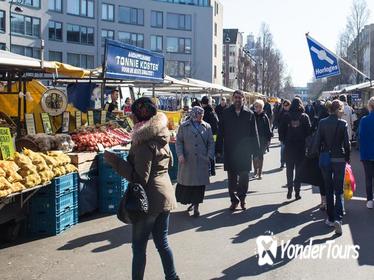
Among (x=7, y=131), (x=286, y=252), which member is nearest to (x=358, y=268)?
(x=286, y=252)

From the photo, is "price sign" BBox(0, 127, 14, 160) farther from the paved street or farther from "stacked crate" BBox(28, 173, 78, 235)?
the paved street

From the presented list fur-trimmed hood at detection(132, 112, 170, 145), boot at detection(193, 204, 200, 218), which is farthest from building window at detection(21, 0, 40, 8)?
fur-trimmed hood at detection(132, 112, 170, 145)

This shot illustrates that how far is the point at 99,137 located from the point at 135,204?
5.18 m

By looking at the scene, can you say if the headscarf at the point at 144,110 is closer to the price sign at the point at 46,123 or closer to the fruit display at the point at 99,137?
the fruit display at the point at 99,137

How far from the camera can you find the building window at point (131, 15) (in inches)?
2504

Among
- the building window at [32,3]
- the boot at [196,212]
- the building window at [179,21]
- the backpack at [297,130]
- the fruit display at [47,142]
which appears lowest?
the boot at [196,212]

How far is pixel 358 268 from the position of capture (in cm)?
573

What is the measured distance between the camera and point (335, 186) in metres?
7.29

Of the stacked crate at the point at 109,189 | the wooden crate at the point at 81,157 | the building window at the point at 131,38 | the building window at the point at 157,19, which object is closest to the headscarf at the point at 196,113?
the stacked crate at the point at 109,189

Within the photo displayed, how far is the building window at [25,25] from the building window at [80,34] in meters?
4.78

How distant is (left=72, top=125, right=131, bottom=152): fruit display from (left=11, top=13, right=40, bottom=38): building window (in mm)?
42110

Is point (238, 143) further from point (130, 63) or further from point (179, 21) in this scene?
point (179, 21)

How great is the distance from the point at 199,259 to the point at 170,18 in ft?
212

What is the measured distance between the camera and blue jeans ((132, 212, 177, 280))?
4574 millimetres
